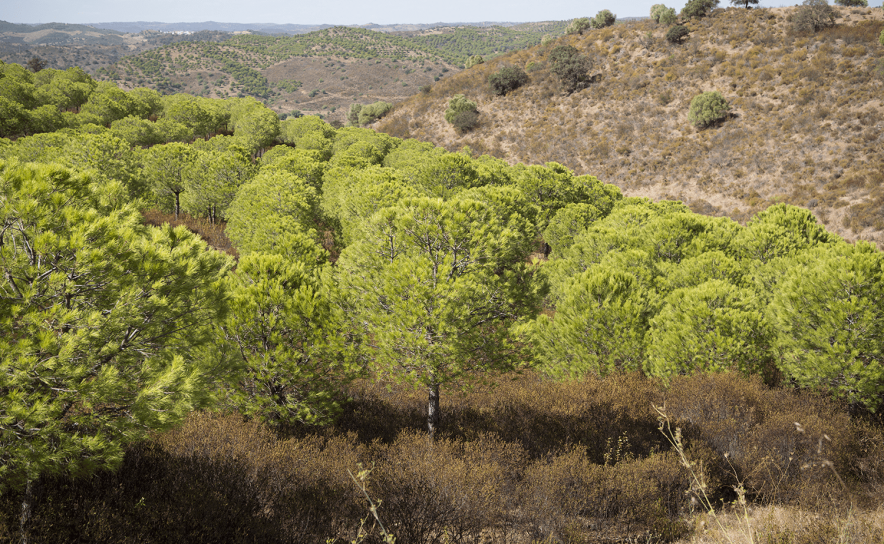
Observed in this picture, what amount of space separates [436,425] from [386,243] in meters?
6.70

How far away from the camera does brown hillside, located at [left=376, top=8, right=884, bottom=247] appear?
46938mm

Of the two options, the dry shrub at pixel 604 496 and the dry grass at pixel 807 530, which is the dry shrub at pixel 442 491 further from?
the dry grass at pixel 807 530

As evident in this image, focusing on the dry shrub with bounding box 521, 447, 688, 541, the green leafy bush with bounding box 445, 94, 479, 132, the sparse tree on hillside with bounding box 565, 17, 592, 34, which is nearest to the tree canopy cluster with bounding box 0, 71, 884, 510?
the dry shrub with bounding box 521, 447, 688, 541

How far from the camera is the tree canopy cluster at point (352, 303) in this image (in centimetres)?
686

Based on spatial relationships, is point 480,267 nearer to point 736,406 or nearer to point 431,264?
point 431,264

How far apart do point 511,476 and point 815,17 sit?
8094 centimetres

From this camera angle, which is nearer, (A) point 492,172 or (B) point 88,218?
(B) point 88,218

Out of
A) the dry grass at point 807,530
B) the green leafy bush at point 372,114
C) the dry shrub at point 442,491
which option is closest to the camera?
the dry grass at point 807,530

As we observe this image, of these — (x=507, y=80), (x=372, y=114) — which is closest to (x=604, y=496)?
(x=507, y=80)

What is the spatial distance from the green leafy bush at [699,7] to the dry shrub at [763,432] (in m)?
78.4

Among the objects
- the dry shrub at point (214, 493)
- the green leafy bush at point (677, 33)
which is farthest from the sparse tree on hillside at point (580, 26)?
the dry shrub at point (214, 493)

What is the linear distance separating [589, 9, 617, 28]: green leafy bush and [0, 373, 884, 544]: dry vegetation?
8601 cm

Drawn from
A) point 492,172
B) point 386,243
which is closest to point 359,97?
point 492,172

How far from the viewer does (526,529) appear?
10391 millimetres
